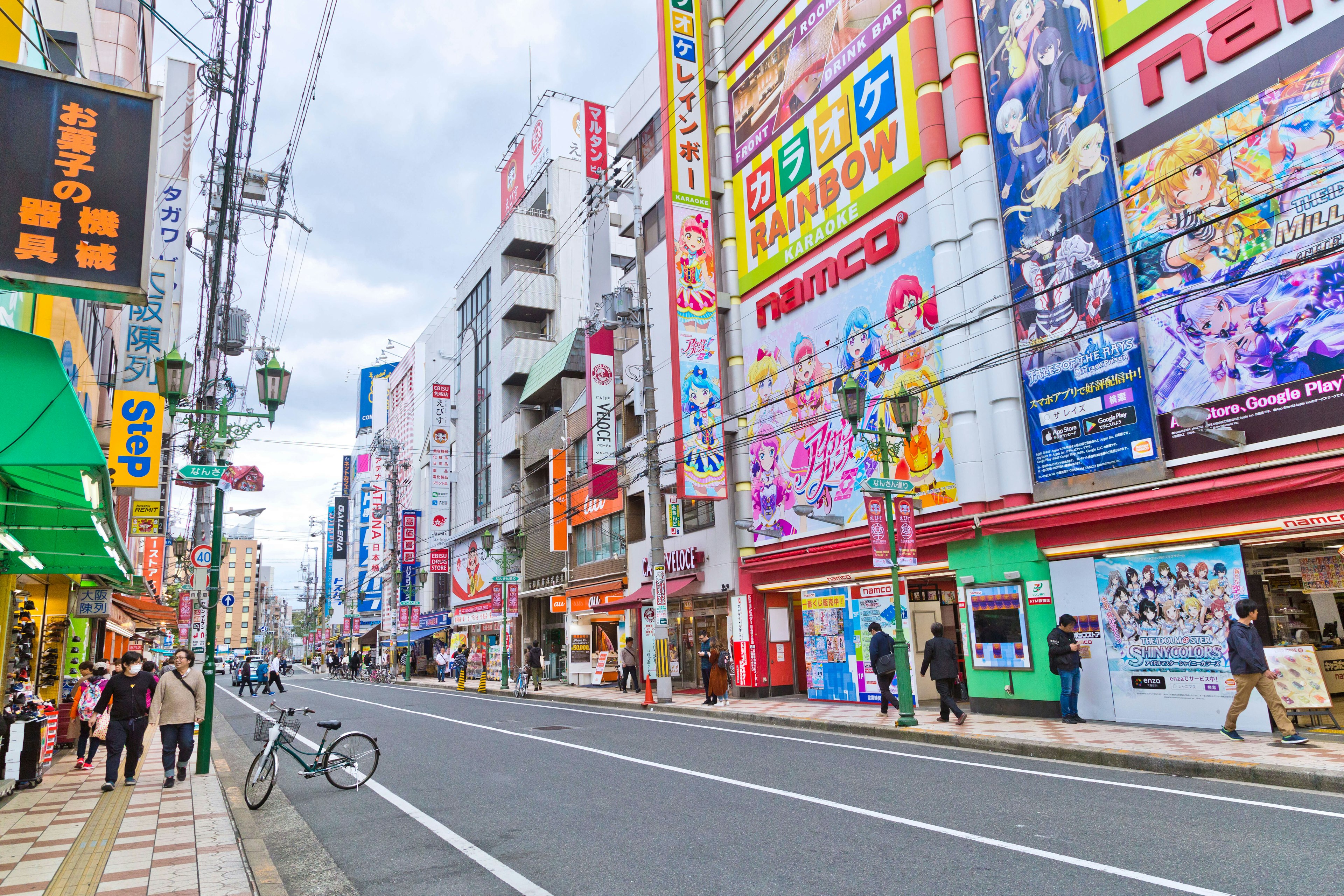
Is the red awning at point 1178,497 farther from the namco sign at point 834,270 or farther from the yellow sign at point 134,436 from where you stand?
the yellow sign at point 134,436

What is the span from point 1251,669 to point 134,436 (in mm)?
19232

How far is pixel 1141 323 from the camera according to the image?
45.8 feet

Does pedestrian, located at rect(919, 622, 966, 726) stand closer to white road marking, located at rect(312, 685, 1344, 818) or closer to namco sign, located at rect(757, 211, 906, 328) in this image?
white road marking, located at rect(312, 685, 1344, 818)

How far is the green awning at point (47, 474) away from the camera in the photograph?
19.2 ft

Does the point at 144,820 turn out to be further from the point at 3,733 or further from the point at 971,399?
the point at 971,399

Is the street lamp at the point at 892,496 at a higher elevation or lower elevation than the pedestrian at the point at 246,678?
higher

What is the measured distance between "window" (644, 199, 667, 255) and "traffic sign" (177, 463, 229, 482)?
64.3 feet

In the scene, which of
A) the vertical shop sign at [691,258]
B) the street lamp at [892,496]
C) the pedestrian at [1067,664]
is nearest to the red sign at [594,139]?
the vertical shop sign at [691,258]

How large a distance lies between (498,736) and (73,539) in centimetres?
778

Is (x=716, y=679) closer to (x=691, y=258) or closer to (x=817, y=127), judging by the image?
(x=691, y=258)

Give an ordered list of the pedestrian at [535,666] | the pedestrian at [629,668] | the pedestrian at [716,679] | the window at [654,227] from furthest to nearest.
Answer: the pedestrian at [535,666]
the window at [654,227]
the pedestrian at [629,668]
the pedestrian at [716,679]

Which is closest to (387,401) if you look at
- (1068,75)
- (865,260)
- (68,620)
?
(68,620)

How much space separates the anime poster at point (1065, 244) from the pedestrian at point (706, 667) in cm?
1007

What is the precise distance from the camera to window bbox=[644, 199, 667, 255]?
3047 cm
